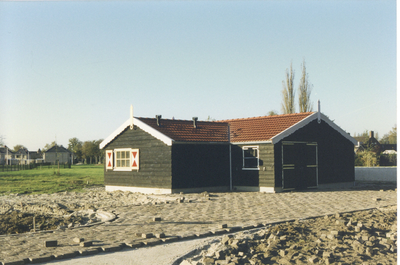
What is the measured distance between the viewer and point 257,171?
1998 cm

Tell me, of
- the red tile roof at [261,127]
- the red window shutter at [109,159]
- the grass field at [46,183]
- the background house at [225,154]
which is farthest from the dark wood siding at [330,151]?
the grass field at [46,183]

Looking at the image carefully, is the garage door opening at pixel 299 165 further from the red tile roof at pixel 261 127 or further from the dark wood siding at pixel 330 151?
the red tile roof at pixel 261 127

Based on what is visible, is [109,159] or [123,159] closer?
[123,159]

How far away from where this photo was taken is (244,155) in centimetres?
2067

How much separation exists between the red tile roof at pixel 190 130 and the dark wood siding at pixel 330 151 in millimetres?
3774

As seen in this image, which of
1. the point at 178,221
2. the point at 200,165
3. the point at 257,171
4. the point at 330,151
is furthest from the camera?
the point at 330,151

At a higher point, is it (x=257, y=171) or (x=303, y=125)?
(x=303, y=125)

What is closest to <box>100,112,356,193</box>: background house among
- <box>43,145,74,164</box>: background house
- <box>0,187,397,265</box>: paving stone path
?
<box>0,187,397,265</box>: paving stone path

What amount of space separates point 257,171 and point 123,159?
284 inches

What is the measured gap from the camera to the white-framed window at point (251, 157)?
2008 centimetres

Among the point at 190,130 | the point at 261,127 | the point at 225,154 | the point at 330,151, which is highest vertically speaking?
the point at 261,127

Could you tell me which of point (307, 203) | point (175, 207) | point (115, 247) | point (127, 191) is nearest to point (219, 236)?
point (115, 247)

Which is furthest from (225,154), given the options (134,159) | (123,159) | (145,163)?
(123,159)

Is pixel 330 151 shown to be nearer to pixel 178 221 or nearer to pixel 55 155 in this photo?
pixel 178 221
